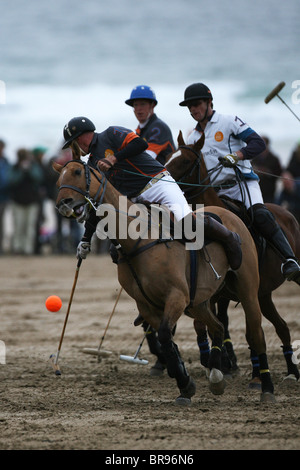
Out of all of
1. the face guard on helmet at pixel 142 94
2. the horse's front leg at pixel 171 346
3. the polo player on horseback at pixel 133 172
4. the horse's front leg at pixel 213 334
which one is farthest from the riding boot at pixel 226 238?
the face guard on helmet at pixel 142 94

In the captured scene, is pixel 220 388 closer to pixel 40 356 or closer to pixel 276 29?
pixel 40 356

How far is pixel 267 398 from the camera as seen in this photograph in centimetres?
694

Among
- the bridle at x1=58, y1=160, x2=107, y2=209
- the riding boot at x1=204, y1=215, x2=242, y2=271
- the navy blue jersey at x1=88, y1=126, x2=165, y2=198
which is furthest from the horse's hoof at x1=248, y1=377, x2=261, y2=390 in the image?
the bridle at x1=58, y1=160, x2=107, y2=209

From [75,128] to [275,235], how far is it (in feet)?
7.90

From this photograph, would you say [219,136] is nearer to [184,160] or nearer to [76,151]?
[184,160]

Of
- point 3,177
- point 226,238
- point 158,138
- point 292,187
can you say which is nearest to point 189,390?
point 226,238

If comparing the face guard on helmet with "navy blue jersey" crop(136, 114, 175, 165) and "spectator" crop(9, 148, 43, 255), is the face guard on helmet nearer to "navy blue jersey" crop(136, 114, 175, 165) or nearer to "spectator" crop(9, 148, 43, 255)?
"navy blue jersey" crop(136, 114, 175, 165)

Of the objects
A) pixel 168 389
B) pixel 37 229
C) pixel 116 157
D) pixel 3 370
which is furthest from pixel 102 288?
pixel 116 157

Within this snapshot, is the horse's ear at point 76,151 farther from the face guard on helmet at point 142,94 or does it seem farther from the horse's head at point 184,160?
the face guard on helmet at point 142,94

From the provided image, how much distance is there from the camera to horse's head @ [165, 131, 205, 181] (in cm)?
774

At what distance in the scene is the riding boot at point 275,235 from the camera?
7875 mm

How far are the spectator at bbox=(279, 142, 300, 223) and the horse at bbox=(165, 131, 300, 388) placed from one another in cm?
964

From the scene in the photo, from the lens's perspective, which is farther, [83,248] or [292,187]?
[292,187]

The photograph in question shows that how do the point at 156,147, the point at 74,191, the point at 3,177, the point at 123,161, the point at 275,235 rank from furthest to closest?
the point at 3,177, the point at 156,147, the point at 275,235, the point at 123,161, the point at 74,191
